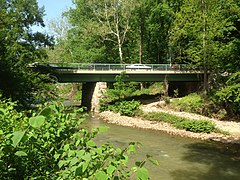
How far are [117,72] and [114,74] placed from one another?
0.57 m

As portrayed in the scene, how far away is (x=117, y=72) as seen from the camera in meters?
31.6

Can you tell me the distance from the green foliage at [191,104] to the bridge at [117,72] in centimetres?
568

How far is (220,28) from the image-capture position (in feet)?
88.0

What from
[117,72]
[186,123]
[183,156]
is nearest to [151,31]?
[117,72]

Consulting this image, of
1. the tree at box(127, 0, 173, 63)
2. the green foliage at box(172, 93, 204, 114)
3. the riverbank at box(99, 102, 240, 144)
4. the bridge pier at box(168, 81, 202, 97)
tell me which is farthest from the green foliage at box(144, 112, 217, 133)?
the tree at box(127, 0, 173, 63)

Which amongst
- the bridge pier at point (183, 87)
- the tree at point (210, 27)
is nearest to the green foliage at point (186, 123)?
the tree at point (210, 27)

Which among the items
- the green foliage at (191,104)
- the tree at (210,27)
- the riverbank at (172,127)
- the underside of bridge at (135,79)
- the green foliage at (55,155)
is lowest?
the riverbank at (172,127)

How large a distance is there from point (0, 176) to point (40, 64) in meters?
24.1

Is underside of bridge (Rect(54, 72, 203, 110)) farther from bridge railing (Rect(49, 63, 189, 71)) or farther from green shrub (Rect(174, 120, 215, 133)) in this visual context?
green shrub (Rect(174, 120, 215, 133))

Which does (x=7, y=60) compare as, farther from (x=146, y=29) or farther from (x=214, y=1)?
(x=146, y=29)

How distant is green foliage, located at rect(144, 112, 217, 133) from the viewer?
21.1 m

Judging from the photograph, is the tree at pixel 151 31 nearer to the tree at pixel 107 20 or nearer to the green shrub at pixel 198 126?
the tree at pixel 107 20

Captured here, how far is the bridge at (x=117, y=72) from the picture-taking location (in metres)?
30.0

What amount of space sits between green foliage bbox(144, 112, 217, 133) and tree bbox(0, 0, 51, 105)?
32.3 ft
